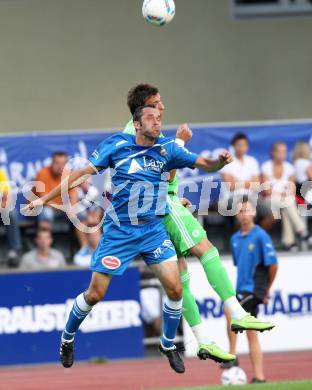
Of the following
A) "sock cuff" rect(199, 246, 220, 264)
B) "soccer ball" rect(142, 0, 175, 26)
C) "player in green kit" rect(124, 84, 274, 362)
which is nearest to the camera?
"player in green kit" rect(124, 84, 274, 362)

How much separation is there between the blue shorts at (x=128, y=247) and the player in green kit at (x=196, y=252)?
0.74ft

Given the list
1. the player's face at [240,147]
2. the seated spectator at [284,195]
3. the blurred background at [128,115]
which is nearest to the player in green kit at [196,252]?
the blurred background at [128,115]

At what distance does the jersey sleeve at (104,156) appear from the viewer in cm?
1056

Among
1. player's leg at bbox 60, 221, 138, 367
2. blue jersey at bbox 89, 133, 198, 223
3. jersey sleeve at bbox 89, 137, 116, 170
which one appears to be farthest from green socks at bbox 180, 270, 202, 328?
jersey sleeve at bbox 89, 137, 116, 170

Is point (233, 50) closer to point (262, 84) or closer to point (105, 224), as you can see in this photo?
point (262, 84)

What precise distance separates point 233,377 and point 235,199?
371 cm

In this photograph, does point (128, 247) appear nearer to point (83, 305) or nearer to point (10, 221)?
point (83, 305)

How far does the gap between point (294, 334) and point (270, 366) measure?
146 centimetres

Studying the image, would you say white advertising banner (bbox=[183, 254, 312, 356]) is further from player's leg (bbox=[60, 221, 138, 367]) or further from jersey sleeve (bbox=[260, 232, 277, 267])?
player's leg (bbox=[60, 221, 138, 367])

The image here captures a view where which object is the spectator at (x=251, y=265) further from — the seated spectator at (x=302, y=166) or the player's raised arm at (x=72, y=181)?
the player's raised arm at (x=72, y=181)

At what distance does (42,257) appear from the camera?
16812 millimetres

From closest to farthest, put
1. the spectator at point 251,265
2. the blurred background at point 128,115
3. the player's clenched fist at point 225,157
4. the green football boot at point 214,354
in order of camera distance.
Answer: the player's clenched fist at point 225,157 → the green football boot at point 214,354 → the spectator at point 251,265 → the blurred background at point 128,115

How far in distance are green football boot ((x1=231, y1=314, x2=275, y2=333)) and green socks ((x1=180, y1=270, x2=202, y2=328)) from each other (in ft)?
1.99

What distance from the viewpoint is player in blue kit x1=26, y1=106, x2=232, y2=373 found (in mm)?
10586
